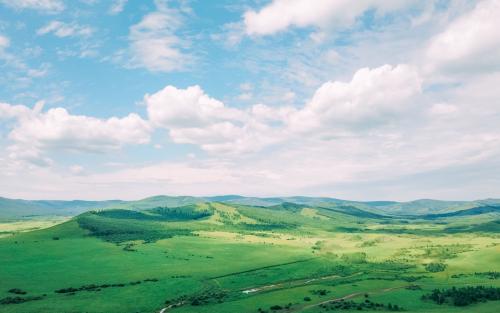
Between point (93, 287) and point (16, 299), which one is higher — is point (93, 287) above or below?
below

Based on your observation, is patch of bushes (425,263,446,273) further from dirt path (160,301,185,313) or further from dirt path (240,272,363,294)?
dirt path (160,301,185,313)

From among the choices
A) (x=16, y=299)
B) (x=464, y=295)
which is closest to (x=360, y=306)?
(x=464, y=295)

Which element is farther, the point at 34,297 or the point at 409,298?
the point at 34,297

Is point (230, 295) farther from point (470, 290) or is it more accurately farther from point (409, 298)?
point (470, 290)

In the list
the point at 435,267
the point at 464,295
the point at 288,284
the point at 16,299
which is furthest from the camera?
the point at 435,267

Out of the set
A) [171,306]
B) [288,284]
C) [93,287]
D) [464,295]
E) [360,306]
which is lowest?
[93,287]

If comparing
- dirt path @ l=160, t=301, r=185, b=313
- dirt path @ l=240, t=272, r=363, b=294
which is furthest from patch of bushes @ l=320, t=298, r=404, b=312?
dirt path @ l=160, t=301, r=185, b=313

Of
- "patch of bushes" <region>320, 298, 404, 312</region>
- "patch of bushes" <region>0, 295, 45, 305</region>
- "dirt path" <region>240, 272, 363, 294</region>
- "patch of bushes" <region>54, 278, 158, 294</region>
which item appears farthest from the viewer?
"dirt path" <region>240, 272, 363, 294</region>

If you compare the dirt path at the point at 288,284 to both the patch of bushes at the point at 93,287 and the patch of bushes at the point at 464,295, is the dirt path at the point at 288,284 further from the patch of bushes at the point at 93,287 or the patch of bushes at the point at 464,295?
the patch of bushes at the point at 464,295

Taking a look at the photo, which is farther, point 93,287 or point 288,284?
point 288,284

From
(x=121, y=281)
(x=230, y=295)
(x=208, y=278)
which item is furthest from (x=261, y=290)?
(x=121, y=281)

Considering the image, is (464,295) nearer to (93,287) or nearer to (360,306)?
(360,306)
